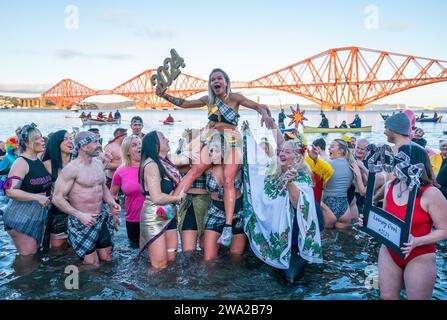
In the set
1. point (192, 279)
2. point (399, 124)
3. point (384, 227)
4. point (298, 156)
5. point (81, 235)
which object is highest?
point (399, 124)

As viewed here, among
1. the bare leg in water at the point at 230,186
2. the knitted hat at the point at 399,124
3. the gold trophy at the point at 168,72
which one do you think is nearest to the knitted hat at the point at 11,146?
the gold trophy at the point at 168,72

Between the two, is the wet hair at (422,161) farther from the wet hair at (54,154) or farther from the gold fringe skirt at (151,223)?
the wet hair at (54,154)

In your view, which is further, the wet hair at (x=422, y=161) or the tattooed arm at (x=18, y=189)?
the tattooed arm at (x=18, y=189)

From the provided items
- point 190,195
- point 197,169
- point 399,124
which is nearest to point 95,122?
point 190,195

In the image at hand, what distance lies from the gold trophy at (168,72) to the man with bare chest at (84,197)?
1.00 meters

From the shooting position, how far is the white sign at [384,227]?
3.05 m

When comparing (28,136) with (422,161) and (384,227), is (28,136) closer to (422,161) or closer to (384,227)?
(384,227)

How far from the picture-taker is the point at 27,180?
4.57m

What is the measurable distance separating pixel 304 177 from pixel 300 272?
3.68 feet

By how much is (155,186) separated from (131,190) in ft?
4.09

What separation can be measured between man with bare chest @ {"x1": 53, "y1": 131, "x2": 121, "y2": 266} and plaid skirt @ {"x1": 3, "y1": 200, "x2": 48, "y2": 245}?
634 mm

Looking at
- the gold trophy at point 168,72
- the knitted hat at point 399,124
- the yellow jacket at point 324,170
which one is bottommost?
the yellow jacket at point 324,170

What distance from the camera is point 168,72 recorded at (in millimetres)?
4449
